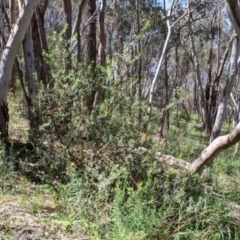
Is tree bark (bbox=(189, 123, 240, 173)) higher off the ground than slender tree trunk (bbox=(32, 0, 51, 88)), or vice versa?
slender tree trunk (bbox=(32, 0, 51, 88))

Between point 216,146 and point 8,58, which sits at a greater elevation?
point 8,58

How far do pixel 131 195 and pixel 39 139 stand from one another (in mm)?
1484

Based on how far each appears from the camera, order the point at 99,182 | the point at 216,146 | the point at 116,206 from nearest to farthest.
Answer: the point at 116,206 < the point at 99,182 < the point at 216,146

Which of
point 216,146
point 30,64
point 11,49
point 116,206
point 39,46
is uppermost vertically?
point 39,46

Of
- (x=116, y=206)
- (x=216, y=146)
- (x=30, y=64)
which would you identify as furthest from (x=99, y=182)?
(x=30, y=64)

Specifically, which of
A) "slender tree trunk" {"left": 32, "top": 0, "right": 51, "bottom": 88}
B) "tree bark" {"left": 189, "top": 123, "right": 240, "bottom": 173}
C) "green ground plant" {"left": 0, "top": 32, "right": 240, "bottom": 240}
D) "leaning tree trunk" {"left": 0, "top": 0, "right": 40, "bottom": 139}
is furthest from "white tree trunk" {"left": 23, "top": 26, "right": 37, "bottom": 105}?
"tree bark" {"left": 189, "top": 123, "right": 240, "bottom": 173}

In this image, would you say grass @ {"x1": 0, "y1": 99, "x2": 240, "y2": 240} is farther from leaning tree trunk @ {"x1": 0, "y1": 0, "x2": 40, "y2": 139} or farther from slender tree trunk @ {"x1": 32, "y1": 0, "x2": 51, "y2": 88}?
slender tree trunk @ {"x1": 32, "y1": 0, "x2": 51, "y2": 88}

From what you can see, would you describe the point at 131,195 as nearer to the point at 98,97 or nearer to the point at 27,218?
the point at 27,218

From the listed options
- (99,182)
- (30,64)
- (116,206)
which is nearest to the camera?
(116,206)

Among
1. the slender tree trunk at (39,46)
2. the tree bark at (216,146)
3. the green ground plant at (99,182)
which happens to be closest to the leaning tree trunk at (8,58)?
the green ground plant at (99,182)

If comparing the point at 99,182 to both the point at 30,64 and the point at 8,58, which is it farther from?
the point at 30,64

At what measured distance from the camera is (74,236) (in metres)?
3.15

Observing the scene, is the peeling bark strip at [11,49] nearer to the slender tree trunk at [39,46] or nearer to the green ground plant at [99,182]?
the green ground plant at [99,182]

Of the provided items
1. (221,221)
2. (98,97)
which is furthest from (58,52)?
(221,221)
